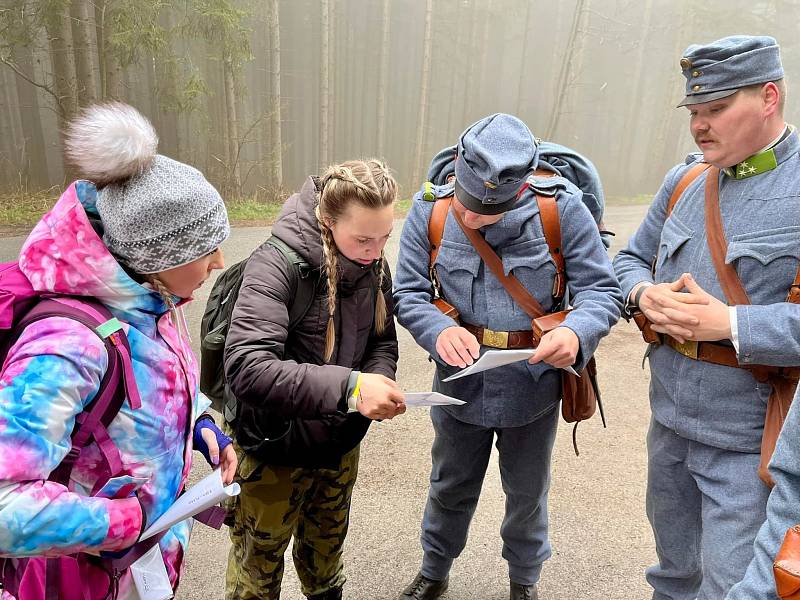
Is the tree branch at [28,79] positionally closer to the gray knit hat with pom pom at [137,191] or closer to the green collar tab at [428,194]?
the green collar tab at [428,194]

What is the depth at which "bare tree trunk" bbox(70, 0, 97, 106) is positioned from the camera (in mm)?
9727

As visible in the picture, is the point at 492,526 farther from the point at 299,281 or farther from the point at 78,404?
the point at 78,404

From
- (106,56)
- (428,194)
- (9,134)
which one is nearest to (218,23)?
(106,56)

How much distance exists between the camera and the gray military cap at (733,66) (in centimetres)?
177

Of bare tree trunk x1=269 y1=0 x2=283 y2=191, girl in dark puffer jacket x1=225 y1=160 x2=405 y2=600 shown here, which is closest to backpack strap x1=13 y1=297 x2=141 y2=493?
girl in dark puffer jacket x1=225 y1=160 x2=405 y2=600

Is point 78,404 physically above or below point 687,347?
above

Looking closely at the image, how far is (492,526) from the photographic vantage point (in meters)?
3.29

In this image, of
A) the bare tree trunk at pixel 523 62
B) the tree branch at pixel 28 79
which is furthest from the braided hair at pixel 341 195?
the bare tree trunk at pixel 523 62

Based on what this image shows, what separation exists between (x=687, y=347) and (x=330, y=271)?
122 cm

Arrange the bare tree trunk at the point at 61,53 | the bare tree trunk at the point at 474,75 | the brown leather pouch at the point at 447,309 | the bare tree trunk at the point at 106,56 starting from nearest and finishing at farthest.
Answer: the brown leather pouch at the point at 447,309 → the bare tree trunk at the point at 61,53 → the bare tree trunk at the point at 106,56 → the bare tree trunk at the point at 474,75

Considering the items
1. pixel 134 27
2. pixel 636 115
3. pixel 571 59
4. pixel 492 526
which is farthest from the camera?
pixel 636 115

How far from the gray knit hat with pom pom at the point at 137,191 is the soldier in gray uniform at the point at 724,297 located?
1.48m

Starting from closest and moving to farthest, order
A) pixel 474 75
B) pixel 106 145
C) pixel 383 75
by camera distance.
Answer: pixel 106 145, pixel 383 75, pixel 474 75

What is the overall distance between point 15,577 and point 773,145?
244 cm
